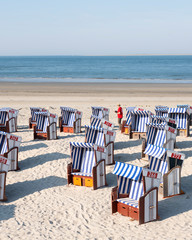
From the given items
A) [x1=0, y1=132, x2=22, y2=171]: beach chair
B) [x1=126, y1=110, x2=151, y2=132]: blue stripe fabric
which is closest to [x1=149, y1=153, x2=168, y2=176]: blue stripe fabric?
[x1=0, y1=132, x2=22, y2=171]: beach chair

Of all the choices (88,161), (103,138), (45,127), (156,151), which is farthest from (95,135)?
(45,127)

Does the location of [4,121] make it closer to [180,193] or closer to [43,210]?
[43,210]

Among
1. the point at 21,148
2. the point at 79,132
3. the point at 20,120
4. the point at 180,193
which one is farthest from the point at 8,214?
the point at 20,120

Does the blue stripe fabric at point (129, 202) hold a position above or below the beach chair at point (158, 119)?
below

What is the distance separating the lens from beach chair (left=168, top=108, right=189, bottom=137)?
65.0 ft

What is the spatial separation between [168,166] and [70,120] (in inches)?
381

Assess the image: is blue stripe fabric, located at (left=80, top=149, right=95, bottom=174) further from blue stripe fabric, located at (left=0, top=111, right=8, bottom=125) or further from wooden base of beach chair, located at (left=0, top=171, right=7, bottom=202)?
blue stripe fabric, located at (left=0, top=111, right=8, bottom=125)

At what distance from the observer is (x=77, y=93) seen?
140ft

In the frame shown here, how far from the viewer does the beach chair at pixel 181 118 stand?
19798 mm

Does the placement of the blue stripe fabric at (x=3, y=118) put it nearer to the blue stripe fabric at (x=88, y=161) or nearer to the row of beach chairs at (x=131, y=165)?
the row of beach chairs at (x=131, y=165)

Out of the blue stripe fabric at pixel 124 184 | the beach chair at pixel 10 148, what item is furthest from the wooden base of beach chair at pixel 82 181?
the beach chair at pixel 10 148

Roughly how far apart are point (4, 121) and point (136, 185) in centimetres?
1222

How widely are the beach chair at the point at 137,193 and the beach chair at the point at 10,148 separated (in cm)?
→ 545

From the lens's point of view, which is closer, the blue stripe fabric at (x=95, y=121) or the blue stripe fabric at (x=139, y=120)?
the blue stripe fabric at (x=139, y=120)
